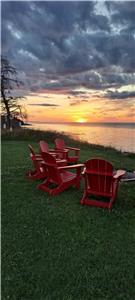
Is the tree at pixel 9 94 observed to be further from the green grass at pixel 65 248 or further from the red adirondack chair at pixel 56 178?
the green grass at pixel 65 248

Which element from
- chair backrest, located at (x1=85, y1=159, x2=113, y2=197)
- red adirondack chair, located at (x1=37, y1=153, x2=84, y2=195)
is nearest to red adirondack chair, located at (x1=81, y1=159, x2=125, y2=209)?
chair backrest, located at (x1=85, y1=159, x2=113, y2=197)

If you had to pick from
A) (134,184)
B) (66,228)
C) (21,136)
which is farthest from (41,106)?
(66,228)

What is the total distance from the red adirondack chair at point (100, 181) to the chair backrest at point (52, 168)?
0.77 m

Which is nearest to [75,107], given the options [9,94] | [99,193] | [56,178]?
[9,94]

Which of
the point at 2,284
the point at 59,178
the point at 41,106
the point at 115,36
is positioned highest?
the point at 115,36

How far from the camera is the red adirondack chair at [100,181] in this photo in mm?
5234

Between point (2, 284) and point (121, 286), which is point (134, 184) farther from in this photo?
point (2, 284)

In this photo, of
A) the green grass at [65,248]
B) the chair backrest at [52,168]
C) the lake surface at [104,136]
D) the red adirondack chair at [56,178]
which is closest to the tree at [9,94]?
the lake surface at [104,136]

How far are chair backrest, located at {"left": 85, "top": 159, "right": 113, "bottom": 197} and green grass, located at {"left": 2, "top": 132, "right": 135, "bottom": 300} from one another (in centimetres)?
40

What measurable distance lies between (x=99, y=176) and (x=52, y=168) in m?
1.16

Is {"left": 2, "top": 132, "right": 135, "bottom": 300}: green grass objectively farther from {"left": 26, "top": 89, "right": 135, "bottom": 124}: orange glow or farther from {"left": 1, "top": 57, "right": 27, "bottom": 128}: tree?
{"left": 26, "top": 89, "right": 135, "bottom": 124}: orange glow

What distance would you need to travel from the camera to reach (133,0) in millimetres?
9164

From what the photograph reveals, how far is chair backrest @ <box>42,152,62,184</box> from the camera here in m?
5.92

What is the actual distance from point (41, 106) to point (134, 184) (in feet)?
81.3
